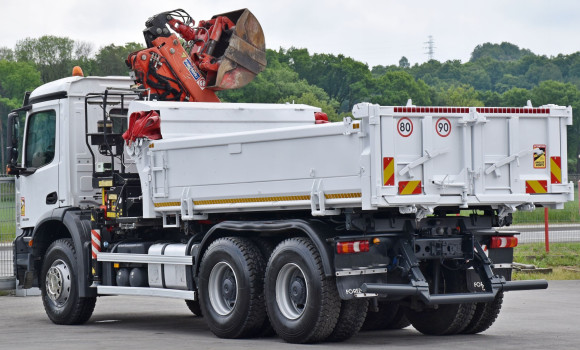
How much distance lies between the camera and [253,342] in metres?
13.3

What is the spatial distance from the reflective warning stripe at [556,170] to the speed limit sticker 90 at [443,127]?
4.86 feet

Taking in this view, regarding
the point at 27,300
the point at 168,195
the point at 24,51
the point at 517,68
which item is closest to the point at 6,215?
the point at 27,300

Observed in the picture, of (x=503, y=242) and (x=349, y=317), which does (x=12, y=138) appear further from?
(x=503, y=242)

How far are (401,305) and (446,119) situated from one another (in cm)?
304

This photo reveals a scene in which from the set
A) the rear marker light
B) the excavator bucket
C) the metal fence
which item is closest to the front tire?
the excavator bucket

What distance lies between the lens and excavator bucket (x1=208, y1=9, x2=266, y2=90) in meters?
16.8

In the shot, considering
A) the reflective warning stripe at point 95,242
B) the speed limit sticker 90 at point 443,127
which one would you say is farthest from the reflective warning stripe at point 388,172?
the reflective warning stripe at point 95,242

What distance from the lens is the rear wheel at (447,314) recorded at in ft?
43.8

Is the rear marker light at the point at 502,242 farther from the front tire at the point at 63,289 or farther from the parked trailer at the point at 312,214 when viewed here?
the front tire at the point at 63,289

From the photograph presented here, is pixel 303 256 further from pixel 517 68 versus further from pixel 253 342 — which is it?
pixel 517 68

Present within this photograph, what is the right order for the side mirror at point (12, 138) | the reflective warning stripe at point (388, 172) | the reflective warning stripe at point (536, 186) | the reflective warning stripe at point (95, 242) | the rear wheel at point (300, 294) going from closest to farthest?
1. the reflective warning stripe at point (388, 172)
2. the rear wheel at point (300, 294)
3. the reflective warning stripe at point (536, 186)
4. the reflective warning stripe at point (95, 242)
5. the side mirror at point (12, 138)

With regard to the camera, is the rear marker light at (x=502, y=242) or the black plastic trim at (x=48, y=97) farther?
the black plastic trim at (x=48, y=97)

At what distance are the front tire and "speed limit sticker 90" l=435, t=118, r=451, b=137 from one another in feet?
19.5

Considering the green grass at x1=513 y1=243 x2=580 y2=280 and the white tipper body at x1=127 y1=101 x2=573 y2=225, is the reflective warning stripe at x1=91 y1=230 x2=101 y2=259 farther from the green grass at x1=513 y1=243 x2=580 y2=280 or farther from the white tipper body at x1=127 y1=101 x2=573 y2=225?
the green grass at x1=513 y1=243 x2=580 y2=280
